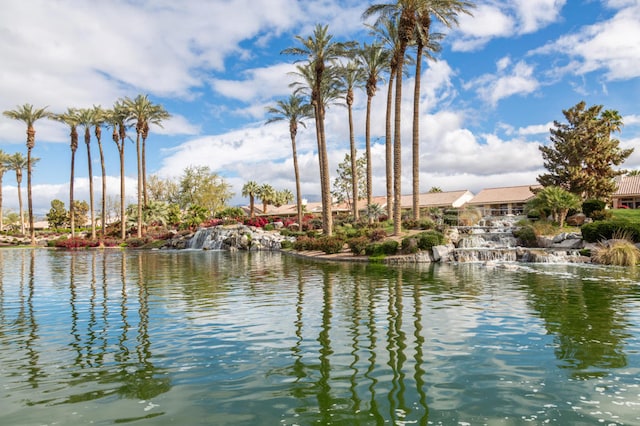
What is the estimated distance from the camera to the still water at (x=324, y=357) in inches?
202

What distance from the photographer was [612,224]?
988 inches

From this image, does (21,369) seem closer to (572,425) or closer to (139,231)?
(572,425)

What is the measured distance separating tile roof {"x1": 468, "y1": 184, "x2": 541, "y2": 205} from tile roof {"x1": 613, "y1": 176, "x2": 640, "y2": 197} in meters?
9.13

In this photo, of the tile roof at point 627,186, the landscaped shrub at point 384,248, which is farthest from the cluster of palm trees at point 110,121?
the tile roof at point 627,186

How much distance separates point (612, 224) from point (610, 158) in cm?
2584

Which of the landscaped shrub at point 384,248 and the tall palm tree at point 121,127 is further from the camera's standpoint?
the tall palm tree at point 121,127

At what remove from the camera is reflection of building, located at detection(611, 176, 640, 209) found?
5238cm

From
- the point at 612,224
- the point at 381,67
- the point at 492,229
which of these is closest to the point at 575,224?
the point at 492,229

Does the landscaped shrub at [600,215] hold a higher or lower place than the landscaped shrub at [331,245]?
higher

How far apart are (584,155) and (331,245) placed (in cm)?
3090

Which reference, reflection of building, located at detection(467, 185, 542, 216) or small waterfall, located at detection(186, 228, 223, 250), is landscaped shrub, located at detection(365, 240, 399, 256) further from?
reflection of building, located at detection(467, 185, 542, 216)

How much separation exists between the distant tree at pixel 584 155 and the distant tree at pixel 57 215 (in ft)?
301

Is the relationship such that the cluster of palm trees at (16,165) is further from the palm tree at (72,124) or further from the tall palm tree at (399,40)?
the tall palm tree at (399,40)

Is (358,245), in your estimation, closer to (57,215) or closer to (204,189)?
(204,189)
